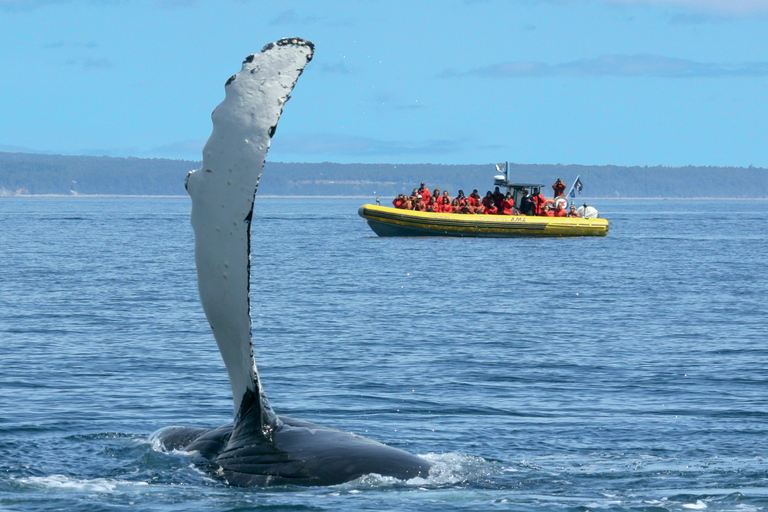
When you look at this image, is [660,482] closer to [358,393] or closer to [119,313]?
[358,393]

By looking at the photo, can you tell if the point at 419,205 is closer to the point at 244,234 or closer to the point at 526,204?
the point at 526,204

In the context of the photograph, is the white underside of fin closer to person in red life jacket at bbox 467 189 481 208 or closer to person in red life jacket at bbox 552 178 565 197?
person in red life jacket at bbox 467 189 481 208

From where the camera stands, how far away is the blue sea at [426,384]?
23.7 ft

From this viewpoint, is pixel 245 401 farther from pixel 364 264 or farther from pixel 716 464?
pixel 364 264

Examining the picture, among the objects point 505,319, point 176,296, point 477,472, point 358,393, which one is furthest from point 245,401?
point 176,296

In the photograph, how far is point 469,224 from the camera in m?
46.2

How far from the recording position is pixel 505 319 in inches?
809

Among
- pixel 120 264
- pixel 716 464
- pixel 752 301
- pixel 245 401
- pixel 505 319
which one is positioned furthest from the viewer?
pixel 120 264

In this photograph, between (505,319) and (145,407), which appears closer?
(145,407)

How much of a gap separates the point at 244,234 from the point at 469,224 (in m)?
40.9

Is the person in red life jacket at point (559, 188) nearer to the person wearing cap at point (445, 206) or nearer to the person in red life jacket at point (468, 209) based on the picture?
the person in red life jacket at point (468, 209)

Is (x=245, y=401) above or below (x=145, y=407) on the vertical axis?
above

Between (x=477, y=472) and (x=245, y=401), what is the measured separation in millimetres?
2274

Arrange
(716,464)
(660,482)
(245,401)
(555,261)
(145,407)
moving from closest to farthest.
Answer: (245,401) → (660,482) → (716,464) → (145,407) → (555,261)
